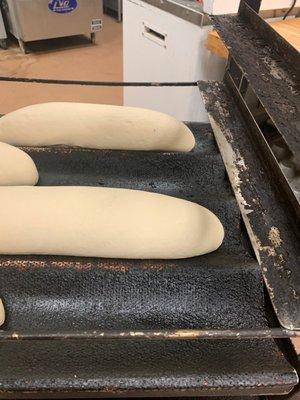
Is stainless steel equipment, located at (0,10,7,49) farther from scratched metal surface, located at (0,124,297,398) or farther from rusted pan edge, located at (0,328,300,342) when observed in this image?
rusted pan edge, located at (0,328,300,342)

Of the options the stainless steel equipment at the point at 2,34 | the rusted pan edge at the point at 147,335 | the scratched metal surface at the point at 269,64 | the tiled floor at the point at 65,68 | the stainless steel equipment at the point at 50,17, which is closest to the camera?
the rusted pan edge at the point at 147,335

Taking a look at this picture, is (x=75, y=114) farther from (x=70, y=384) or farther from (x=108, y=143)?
(x=70, y=384)

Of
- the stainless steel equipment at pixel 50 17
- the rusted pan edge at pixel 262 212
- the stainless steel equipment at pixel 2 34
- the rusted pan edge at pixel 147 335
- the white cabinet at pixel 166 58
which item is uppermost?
the rusted pan edge at pixel 147 335

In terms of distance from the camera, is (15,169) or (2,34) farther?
(2,34)

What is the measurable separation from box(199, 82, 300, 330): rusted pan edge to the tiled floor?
4.86ft

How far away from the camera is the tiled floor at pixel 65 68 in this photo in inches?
84.8

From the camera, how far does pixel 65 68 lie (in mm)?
2473

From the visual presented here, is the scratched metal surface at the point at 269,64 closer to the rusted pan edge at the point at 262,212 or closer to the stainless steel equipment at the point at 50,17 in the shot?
the rusted pan edge at the point at 262,212

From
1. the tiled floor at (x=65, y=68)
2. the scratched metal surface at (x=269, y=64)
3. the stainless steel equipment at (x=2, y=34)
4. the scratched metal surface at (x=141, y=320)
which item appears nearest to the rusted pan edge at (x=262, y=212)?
the scratched metal surface at (x=141, y=320)

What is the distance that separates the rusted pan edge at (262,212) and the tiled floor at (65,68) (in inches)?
58.4

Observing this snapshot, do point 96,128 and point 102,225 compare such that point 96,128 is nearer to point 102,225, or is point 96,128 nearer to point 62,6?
point 102,225

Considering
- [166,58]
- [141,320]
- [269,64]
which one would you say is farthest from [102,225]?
[166,58]

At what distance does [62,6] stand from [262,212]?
2396mm

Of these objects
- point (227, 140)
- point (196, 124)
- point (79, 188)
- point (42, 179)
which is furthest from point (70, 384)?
point (196, 124)
